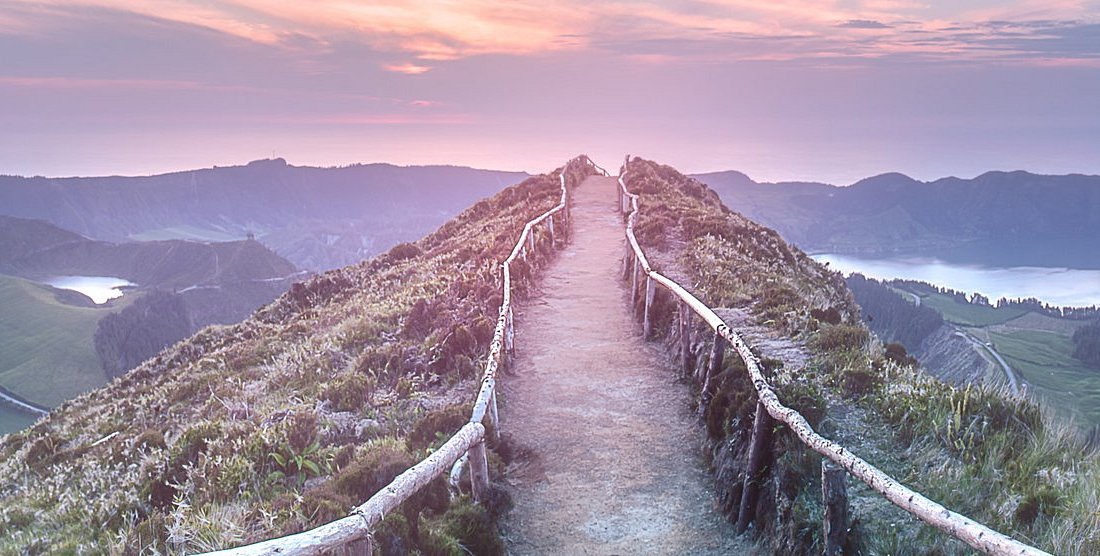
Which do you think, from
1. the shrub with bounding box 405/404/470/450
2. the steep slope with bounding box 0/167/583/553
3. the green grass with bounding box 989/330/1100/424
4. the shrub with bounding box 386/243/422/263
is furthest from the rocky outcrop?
the shrub with bounding box 405/404/470/450

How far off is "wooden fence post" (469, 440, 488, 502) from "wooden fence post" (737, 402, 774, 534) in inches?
105

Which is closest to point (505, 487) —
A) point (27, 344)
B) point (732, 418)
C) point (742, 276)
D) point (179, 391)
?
point (732, 418)

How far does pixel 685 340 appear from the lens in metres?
11.6

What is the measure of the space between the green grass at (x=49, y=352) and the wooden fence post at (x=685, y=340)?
484 feet

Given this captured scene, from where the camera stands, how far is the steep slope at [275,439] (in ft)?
21.5

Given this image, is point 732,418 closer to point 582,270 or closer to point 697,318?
Answer: point 697,318

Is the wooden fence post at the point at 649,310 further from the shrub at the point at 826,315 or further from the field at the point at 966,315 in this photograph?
the field at the point at 966,315

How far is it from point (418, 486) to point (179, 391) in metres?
13.9

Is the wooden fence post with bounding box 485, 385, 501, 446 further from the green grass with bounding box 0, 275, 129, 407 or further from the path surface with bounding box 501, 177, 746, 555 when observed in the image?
the green grass with bounding box 0, 275, 129, 407

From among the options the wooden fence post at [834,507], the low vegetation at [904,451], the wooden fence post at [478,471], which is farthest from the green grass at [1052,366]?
the wooden fence post at [478,471]

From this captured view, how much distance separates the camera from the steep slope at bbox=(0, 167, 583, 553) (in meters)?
6.56

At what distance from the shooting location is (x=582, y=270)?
2112cm

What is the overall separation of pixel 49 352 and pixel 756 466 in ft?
642

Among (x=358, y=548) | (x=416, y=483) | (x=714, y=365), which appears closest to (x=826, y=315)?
(x=714, y=365)
